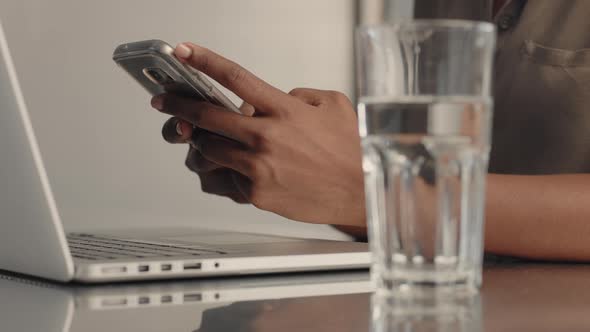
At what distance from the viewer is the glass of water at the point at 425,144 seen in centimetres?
47

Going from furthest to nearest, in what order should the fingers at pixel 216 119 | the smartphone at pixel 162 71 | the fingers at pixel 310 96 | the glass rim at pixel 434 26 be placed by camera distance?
the fingers at pixel 310 96 → the fingers at pixel 216 119 → the smartphone at pixel 162 71 → the glass rim at pixel 434 26

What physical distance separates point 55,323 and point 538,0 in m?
0.98

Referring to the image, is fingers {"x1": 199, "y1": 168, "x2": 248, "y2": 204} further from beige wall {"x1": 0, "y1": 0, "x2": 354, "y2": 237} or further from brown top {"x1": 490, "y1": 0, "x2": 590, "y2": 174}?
beige wall {"x1": 0, "y1": 0, "x2": 354, "y2": 237}

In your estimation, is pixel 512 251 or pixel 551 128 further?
pixel 551 128

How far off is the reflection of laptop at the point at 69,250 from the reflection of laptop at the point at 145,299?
0.01 m

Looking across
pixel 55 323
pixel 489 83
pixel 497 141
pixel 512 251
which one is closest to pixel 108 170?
pixel 497 141

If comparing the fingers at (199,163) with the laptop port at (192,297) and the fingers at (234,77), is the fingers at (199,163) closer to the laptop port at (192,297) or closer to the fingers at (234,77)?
the fingers at (234,77)

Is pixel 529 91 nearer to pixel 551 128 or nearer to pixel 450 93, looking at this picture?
pixel 551 128

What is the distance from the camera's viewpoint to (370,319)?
0.54 metres

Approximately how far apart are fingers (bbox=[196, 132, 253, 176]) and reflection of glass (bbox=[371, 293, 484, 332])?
44 centimetres

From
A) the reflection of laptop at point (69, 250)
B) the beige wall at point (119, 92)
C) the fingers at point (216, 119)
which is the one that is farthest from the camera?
the beige wall at point (119, 92)

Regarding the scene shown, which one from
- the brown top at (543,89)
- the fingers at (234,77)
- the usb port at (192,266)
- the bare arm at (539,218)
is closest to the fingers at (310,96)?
the fingers at (234,77)

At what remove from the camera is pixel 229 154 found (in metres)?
0.93

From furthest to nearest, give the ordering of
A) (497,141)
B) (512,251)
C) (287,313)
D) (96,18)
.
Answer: (96,18) → (497,141) → (512,251) → (287,313)
